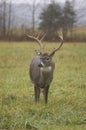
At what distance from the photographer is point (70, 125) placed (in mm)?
7848

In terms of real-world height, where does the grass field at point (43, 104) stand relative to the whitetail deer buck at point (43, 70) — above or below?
below

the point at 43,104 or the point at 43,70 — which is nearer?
the point at 43,70

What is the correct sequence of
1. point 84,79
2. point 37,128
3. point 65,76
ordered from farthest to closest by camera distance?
point 65,76
point 84,79
point 37,128

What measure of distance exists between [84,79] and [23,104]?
5.03m

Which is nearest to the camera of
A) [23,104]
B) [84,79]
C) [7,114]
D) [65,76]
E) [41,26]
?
[7,114]

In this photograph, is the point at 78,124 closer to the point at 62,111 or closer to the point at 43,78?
the point at 62,111

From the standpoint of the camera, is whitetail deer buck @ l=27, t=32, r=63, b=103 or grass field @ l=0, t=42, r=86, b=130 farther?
whitetail deer buck @ l=27, t=32, r=63, b=103

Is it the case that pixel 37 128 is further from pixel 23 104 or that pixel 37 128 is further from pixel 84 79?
pixel 84 79

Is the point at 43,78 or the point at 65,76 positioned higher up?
the point at 43,78

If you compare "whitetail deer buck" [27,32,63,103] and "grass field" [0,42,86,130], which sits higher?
"whitetail deer buck" [27,32,63,103]

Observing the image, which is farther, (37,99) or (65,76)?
(65,76)

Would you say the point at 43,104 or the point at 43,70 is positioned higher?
the point at 43,70

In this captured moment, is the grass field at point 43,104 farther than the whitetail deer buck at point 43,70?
No

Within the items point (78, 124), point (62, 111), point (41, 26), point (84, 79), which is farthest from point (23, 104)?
point (41, 26)
